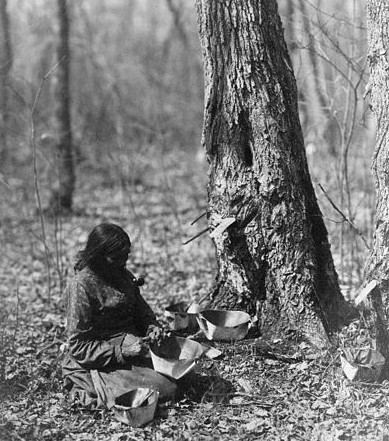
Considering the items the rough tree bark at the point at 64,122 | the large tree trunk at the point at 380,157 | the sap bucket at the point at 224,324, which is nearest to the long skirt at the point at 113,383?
the sap bucket at the point at 224,324

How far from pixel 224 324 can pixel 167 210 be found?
6.01 metres

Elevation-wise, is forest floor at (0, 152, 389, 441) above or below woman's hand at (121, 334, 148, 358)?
below

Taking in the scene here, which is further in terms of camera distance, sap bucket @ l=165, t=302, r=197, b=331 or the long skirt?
sap bucket @ l=165, t=302, r=197, b=331

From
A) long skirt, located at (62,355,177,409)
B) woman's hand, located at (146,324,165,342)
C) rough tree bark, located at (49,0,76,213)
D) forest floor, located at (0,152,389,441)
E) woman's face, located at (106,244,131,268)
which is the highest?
rough tree bark, located at (49,0,76,213)

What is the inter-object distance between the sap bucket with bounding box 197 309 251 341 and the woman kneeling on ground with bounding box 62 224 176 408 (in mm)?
476

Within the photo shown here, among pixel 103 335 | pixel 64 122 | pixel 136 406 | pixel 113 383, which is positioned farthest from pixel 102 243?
pixel 64 122

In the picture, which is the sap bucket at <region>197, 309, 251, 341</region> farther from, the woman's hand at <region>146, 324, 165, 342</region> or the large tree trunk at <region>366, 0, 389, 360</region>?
the large tree trunk at <region>366, 0, 389, 360</region>

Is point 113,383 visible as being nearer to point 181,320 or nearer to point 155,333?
point 155,333

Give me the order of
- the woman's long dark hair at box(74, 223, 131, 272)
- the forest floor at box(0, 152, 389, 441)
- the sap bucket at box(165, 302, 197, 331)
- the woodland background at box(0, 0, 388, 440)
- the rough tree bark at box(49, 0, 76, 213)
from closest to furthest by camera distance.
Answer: the forest floor at box(0, 152, 389, 441)
the woodland background at box(0, 0, 388, 440)
the woman's long dark hair at box(74, 223, 131, 272)
the sap bucket at box(165, 302, 197, 331)
the rough tree bark at box(49, 0, 76, 213)

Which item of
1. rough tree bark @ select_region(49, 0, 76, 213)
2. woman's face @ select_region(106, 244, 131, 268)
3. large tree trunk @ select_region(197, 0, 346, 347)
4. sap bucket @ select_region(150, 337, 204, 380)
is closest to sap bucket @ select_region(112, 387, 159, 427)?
sap bucket @ select_region(150, 337, 204, 380)

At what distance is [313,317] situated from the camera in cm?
511

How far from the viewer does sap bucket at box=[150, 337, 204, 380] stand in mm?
4539

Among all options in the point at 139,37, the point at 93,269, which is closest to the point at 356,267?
the point at 93,269

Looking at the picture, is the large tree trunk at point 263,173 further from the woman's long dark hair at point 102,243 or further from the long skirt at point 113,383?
the long skirt at point 113,383
